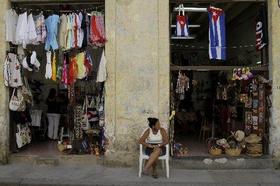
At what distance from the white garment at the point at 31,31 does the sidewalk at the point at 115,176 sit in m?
2.76

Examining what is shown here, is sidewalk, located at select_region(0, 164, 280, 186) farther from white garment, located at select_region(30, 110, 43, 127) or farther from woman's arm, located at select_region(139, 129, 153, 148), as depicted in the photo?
white garment, located at select_region(30, 110, 43, 127)

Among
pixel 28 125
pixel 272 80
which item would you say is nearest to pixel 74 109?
pixel 28 125

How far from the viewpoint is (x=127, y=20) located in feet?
33.6

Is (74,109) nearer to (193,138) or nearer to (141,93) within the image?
(141,93)

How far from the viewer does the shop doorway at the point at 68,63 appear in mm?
10406

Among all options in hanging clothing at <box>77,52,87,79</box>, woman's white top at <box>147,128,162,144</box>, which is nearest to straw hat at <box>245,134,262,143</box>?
woman's white top at <box>147,128,162,144</box>

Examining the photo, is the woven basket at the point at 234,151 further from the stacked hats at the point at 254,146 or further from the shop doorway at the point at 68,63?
the shop doorway at the point at 68,63

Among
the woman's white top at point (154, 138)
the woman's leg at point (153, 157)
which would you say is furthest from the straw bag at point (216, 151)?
the woman's leg at point (153, 157)

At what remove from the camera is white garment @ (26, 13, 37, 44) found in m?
10.3

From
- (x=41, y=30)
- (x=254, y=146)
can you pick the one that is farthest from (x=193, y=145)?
(x=41, y=30)

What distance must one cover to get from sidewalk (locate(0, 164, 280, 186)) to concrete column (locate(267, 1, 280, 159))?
2.37 ft

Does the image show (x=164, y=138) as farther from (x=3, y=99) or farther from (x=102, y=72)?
(x=3, y=99)

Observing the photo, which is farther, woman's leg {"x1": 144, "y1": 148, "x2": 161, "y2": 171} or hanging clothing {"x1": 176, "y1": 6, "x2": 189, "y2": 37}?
hanging clothing {"x1": 176, "y1": 6, "x2": 189, "y2": 37}

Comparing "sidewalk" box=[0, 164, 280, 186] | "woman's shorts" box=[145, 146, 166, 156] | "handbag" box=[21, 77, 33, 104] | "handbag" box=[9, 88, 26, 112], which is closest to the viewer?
"sidewalk" box=[0, 164, 280, 186]
